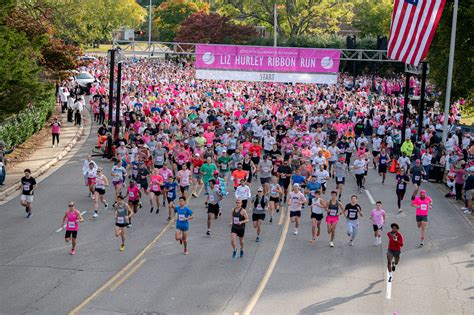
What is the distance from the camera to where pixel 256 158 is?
29828mm

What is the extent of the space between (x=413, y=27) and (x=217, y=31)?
55.2 meters

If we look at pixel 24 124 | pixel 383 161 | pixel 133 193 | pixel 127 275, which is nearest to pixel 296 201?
pixel 133 193

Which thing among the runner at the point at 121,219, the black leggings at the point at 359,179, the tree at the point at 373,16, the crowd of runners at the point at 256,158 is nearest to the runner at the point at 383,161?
the crowd of runners at the point at 256,158

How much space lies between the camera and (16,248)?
20.1m

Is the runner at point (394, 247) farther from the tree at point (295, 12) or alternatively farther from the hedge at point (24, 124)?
the tree at point (295, 12)

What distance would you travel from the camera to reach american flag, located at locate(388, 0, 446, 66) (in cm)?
3095

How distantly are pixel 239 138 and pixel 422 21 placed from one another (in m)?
8.60

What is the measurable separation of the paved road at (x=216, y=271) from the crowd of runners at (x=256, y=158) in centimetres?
53

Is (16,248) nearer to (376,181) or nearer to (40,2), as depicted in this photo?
(376,181)

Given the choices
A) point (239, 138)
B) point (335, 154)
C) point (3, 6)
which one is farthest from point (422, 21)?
point (3, 6)

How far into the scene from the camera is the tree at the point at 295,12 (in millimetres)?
87500

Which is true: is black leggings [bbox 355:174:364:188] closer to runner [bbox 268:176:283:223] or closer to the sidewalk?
runner [bbox 268:176:283:223]

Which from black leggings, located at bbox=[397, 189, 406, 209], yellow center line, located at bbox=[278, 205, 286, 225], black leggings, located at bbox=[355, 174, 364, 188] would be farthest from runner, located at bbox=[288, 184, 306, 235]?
black leggings, located at bbox=[355, 174, 364, 188]

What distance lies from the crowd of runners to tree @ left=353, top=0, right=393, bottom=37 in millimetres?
34652
